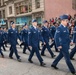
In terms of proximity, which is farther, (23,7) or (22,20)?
(22,20)

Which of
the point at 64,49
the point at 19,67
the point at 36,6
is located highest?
the point at 36,6

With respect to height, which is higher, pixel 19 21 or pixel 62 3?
pixel 62 3

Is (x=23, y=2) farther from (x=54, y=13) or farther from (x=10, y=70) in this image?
(x=10, y=70)

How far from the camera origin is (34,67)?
9508mm

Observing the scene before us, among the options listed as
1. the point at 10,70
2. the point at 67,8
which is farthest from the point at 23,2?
the point at 10,70

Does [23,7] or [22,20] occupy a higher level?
[23,7]

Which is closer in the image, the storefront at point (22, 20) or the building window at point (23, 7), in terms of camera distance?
the building window at point (23, 7)

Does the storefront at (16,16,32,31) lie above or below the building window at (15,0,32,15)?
below

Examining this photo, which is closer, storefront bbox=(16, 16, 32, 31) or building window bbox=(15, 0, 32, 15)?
building window bbox=(15, 0, 32, 15)

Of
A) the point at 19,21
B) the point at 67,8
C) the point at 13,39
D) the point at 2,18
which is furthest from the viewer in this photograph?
the point at 2,18

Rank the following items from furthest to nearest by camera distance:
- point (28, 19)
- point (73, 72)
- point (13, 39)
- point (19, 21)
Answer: point (19, 21)
point (28, 19)
point (13, 39)
point (73, 72)

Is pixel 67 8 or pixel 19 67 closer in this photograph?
pixel 19 67

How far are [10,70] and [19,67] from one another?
61 cm

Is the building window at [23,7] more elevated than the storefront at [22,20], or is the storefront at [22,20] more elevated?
the building window at [23,7]
